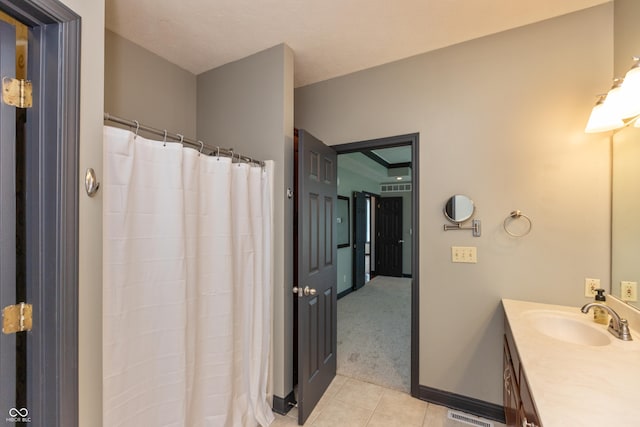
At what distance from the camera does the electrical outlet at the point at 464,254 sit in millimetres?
1979

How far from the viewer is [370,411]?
2008 millimetres

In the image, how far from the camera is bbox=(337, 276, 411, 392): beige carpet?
2.52 m

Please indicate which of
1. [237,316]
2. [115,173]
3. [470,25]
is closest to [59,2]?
[115,173]

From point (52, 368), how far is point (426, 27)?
268 cm

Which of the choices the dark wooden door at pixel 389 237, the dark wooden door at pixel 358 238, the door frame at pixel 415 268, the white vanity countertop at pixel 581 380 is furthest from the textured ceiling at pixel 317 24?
the dark wooden door at pixel 389 237

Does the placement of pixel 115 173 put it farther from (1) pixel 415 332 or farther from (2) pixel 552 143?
(2) pixel 552 143

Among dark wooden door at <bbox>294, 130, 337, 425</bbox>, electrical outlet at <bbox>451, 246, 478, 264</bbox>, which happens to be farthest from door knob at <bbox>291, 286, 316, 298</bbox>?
electrical outlet at <bbox>451, 246, 478, 264</bbox>

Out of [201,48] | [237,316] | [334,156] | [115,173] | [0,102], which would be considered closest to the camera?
[0,102]

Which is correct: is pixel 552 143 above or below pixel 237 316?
above

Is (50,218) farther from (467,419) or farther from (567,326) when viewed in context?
(467,419)

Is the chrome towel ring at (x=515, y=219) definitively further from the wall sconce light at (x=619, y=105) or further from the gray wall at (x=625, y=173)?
the wall sconce light at (x=619, y=105)

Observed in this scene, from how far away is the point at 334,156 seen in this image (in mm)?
2469

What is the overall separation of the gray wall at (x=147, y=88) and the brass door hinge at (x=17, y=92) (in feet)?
3.20

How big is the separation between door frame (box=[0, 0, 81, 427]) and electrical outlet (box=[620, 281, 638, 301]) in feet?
8.59
